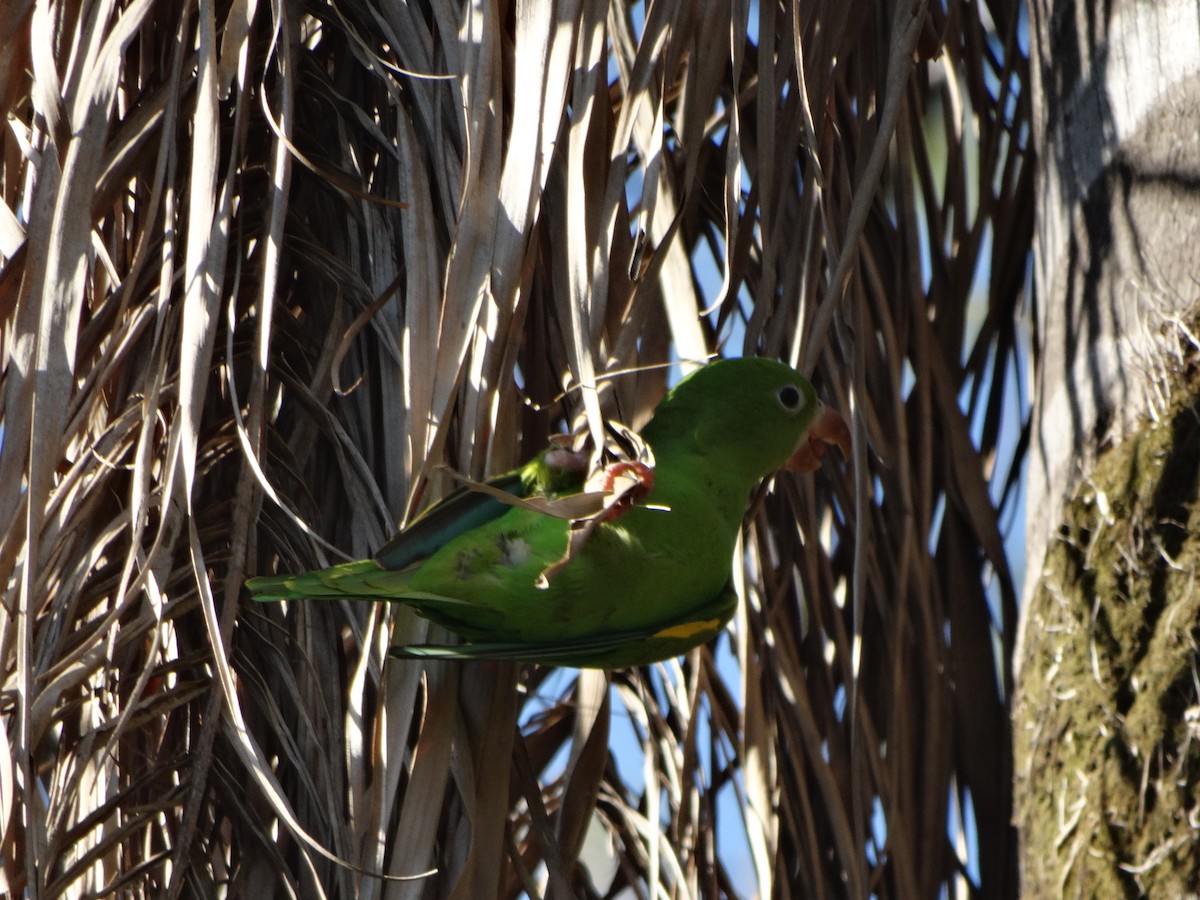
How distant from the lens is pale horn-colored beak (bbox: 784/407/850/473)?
5.39 ft

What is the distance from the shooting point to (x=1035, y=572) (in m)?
1.57

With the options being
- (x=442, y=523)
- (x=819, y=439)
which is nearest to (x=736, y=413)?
(x=819, y=439)

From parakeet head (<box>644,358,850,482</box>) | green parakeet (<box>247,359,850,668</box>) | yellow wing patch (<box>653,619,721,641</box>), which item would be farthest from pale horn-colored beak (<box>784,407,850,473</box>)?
yellow wing patch (<box>653,619,721,641</box>)

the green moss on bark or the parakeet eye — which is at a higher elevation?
the parakeet eye

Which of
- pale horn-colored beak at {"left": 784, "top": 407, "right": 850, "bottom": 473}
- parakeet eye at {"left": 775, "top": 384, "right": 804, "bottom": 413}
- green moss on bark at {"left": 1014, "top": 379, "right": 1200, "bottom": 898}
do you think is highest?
parakeet eye at {"left": 775, "top": 384, "right": 804, "bottom": 413}

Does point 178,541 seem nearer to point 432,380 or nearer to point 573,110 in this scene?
point 432,380

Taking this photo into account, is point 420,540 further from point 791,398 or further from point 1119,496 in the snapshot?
point 1119,496

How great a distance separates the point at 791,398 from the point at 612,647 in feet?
1.34

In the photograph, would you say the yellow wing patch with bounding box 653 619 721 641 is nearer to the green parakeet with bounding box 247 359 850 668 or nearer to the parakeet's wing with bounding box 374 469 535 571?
the green parakeet with bounding box 247 359 850 668

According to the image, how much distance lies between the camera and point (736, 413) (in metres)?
1.54

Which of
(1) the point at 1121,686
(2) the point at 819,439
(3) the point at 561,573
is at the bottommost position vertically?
(1) the point at 1121,686

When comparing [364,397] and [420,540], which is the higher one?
[364,397]

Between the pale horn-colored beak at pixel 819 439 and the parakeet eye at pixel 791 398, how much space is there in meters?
0.07

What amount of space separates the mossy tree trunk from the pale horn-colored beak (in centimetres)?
24
